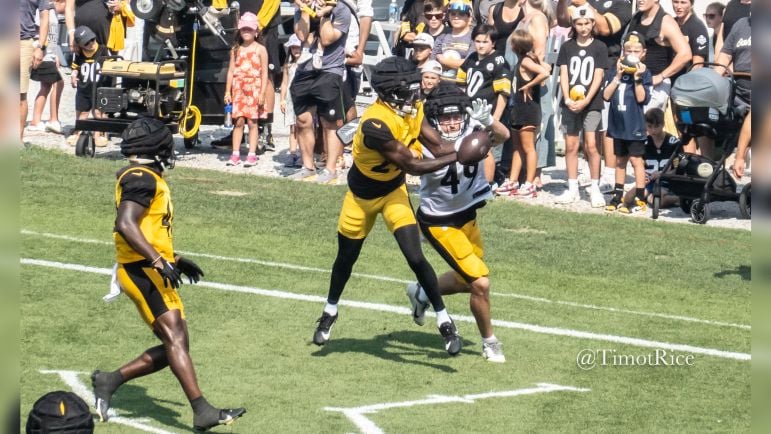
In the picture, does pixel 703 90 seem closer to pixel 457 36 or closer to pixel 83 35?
pixel 457 36

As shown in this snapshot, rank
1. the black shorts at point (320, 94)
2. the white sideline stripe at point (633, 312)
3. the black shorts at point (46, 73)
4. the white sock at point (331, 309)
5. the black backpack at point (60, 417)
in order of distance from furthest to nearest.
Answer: the black shorts at point (46, 73) → the black shorts at point (320, 94) → the white sideline stripe at point (633, 312) → the white sock at point (331, 309) → the black backpack at point (60, 417)

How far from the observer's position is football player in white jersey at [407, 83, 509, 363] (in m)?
7.96

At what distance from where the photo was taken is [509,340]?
886cm

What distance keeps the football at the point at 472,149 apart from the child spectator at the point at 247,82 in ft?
27.7

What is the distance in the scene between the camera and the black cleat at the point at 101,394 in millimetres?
6520

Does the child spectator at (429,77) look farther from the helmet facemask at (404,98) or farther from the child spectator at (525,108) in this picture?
the child spectator at (525,108)

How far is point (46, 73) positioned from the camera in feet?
56.3

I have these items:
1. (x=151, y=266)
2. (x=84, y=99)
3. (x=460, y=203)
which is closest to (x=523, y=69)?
(x=460, y=203)

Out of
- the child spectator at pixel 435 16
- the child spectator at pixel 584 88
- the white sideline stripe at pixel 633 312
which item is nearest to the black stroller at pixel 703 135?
the child spectator at pixel 584 88

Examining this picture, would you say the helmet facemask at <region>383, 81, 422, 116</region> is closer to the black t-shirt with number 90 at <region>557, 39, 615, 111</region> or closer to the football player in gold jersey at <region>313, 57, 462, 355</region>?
the football player in gold jersey at <region>313, 57, 462, 355</region>

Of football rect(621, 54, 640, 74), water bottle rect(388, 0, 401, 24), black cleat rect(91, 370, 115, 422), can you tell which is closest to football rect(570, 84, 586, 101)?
football rect(621, 54, 640, 74)

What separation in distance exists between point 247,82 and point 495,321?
7413mm

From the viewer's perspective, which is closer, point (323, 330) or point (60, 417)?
point (60, 417)

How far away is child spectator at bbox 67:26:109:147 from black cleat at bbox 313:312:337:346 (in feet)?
29.4
